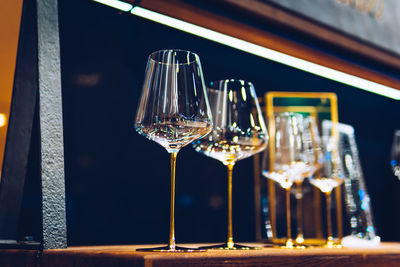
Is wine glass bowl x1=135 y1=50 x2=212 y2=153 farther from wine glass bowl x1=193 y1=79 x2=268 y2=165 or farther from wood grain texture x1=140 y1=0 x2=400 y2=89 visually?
wood grain texture x1=140 y1=0 x2=400 y2=89

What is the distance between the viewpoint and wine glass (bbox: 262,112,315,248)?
Result: 108 cm

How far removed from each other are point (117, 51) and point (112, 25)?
67 mm

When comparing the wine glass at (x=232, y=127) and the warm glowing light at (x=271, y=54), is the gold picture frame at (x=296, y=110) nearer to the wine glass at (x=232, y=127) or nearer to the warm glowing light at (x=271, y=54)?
the warm glowing light at (x=271, y=54)

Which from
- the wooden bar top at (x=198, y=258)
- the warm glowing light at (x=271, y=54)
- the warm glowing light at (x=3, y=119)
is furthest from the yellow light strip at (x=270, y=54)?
the wooden bar top at (x=198, y=258)

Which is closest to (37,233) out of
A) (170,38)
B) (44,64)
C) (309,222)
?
(44,64)

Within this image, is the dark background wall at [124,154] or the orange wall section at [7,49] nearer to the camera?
the orange wall section at [7,49]

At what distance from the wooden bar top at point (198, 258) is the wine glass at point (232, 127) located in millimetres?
224

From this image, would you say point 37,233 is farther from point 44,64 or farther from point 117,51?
point 117,51

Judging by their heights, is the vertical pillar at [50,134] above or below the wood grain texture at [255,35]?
below

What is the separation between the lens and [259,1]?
3.81 feet

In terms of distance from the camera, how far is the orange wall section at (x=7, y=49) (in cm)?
85

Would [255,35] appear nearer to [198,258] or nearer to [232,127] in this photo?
[232,127]

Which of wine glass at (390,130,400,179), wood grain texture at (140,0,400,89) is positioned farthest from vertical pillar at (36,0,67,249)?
wine glass at (390,130,400,179)

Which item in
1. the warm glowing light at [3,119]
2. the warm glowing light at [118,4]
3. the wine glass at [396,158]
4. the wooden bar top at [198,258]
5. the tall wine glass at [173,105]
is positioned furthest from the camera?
the wine glass at [396,158]
